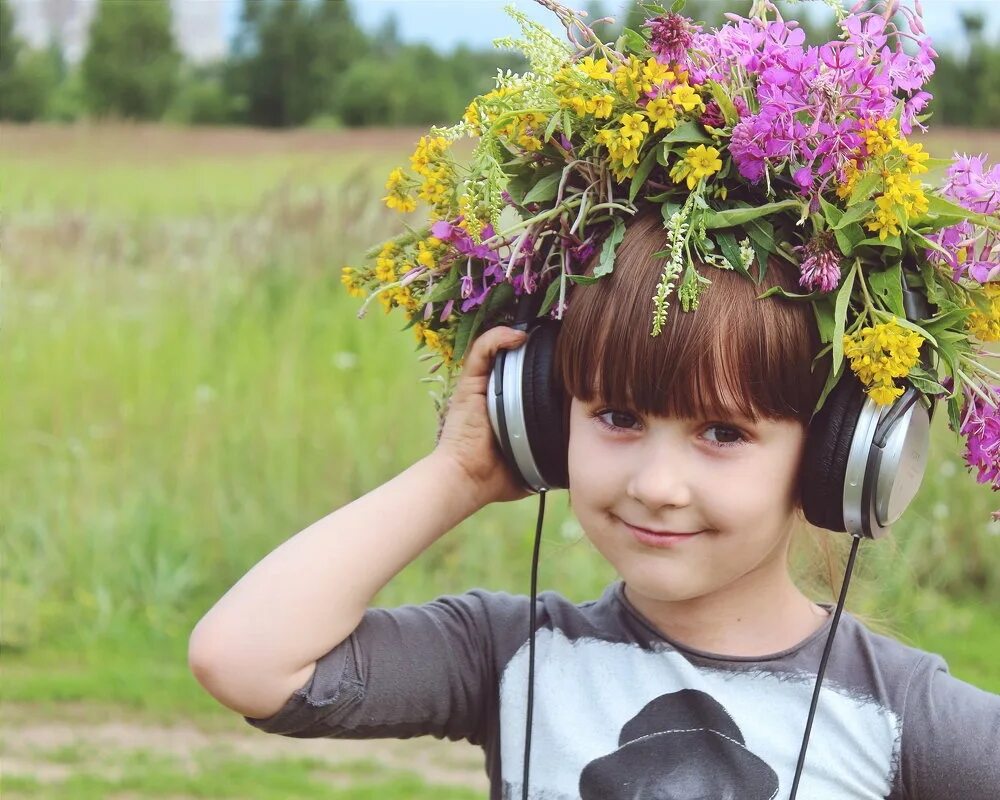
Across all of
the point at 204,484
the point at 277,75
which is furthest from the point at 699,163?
the point at 277,75

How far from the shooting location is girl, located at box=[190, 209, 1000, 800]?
1771 millimetres

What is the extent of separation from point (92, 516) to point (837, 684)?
3.83 metres

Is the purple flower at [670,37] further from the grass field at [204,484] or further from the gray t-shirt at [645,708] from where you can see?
the grass field at [204,484]

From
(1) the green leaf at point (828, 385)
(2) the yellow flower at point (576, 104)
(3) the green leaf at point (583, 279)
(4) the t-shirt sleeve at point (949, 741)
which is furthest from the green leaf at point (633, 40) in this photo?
(4) the t-shirt sleeve at point (949, 741)

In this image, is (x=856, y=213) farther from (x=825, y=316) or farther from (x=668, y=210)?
(x=668, y=210)

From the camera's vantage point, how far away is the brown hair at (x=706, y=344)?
68.8 inches

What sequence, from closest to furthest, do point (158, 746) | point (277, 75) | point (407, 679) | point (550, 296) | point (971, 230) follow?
point (971, 230) → point (550, 296) → point (407, 679) → point (158, 746) → point (277, 75)

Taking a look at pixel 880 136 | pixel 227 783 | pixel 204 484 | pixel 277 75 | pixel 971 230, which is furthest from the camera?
pixel 277 75

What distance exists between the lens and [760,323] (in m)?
1.75

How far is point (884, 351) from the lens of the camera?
1.67 metres

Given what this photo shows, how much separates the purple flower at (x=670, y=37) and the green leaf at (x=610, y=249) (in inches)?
9.3

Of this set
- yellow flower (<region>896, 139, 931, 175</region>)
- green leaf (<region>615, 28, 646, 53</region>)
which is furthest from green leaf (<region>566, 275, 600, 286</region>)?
yellow flower (<region>896, 139, 931, 175</region>)

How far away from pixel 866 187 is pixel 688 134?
0.25 m

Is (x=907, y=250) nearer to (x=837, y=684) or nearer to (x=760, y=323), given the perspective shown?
(x=760, y=323)
